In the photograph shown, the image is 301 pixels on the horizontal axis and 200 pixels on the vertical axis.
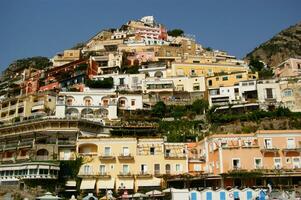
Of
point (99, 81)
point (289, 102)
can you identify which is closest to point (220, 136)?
point (289, 102)

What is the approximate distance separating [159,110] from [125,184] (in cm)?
2287

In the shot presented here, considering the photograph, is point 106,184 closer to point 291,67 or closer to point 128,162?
point 128,162

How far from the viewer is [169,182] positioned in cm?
4756

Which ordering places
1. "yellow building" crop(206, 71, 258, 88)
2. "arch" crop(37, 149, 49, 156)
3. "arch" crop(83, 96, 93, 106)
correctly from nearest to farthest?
"arch" crop(37, 149, 49, 156) → "arch" crop(83, 96, 93, 106) → "yellow building" crop(206, 71, 258, 88)

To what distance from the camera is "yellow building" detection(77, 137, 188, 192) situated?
47.4 meters

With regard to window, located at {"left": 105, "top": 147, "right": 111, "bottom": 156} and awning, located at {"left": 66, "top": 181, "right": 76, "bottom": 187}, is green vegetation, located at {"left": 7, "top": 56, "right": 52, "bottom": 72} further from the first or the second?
awning, located at {"left": 66, "top": 181, "right": 76, "bottom": 187}

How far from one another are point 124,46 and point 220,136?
5911cm

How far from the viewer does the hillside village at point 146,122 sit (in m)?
46.7

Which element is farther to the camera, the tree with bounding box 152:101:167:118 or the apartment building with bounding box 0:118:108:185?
the tree with bounding box 152:101:167:118

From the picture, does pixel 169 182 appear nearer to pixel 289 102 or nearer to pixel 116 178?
pixel 116 178

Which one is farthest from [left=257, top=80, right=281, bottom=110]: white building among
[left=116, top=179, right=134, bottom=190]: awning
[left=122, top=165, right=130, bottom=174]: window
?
[left=116, top=179, right=134, bottom=190]: awning

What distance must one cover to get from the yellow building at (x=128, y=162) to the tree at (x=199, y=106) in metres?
19.7

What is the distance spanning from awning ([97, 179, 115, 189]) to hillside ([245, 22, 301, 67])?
276ft

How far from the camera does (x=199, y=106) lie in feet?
230
